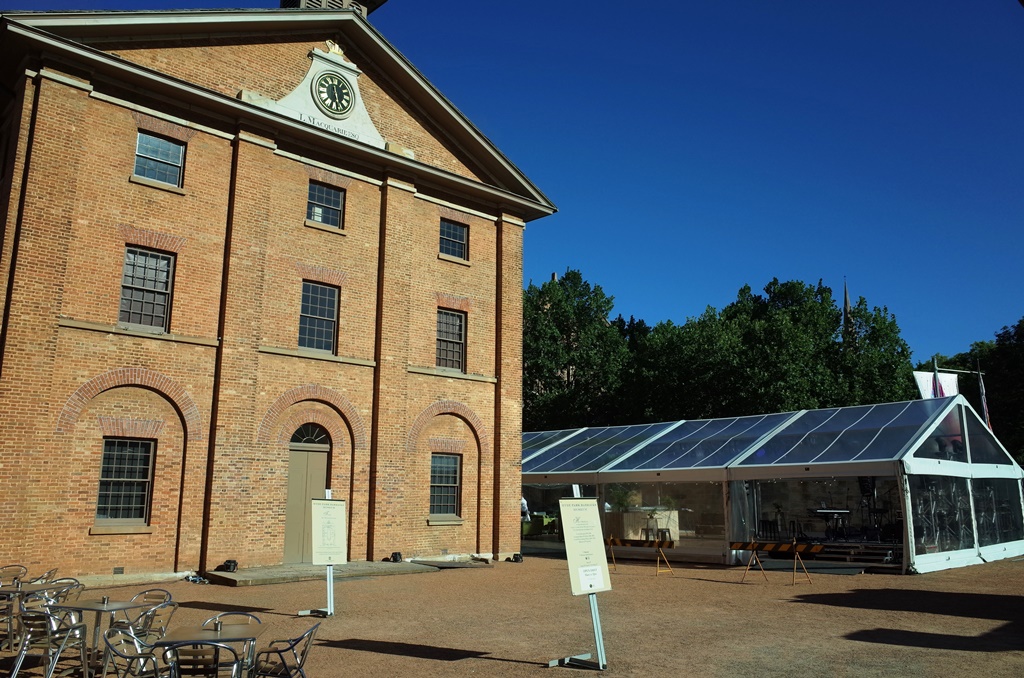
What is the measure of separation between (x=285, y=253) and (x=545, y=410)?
29.3 meters

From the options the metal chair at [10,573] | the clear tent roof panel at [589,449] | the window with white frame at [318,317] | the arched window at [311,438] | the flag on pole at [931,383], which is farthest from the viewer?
the flag on pole at [931,383]

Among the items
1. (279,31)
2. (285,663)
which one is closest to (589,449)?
(279,31)

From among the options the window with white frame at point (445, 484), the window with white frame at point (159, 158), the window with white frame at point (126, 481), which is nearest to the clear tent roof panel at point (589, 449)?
the window with white frame at point (445, 484)

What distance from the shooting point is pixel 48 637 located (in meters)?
7.33

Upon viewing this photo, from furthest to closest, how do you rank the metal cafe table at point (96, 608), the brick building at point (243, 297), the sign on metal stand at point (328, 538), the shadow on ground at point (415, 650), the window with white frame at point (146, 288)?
the window with white frame at point (146, 288)
the brick building at point (243, 297)
the sign on metal stand at point (328, 538)
the shadow on ground at point (415, 650)
the metal cafe table at point (96, 608)

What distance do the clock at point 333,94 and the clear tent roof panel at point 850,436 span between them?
570 inches

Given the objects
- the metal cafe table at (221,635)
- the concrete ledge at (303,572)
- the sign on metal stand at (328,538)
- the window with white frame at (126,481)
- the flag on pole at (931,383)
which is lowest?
the concrete ledge at (303,572)

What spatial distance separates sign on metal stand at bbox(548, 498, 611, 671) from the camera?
8.93m

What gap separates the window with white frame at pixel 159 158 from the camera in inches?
693

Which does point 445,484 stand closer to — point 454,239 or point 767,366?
point 454,239

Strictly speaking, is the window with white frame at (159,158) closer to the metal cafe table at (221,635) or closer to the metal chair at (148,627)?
the metal chair at (148,627)

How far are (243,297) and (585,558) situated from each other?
→ 12020 millimetres

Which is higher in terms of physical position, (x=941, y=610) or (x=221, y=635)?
(x=221, y=635)

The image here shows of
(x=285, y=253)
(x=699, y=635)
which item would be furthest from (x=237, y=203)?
(x=699, y=635)
